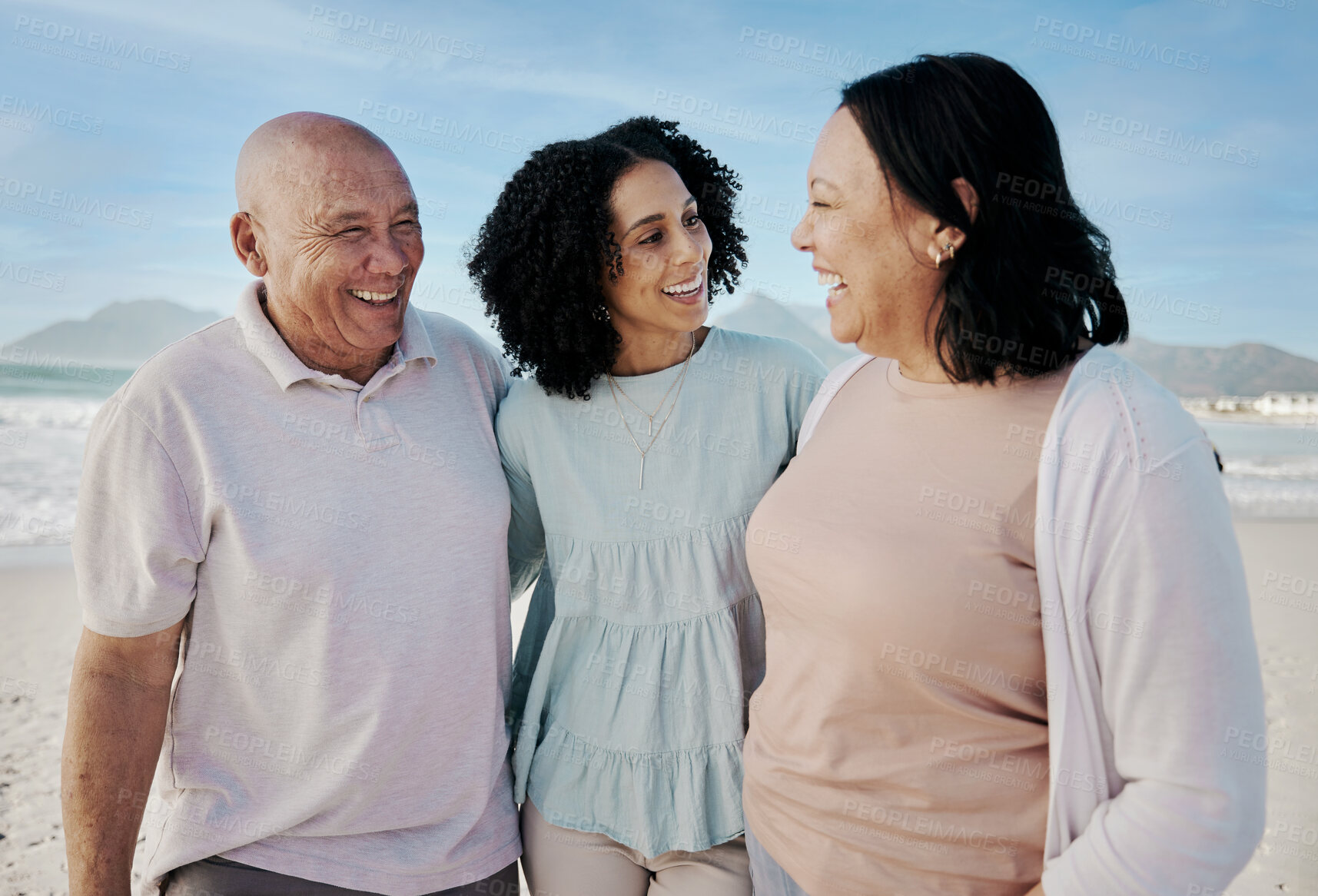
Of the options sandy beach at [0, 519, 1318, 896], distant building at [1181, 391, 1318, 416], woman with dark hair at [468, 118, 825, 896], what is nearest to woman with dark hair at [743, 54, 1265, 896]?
sandy beach at [0, 519, 1318, 896]

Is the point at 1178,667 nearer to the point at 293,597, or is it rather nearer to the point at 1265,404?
the point at 293,597

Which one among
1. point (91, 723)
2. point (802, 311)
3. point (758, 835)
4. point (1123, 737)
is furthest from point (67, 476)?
point (802, 311)

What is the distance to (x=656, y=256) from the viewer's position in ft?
7.80

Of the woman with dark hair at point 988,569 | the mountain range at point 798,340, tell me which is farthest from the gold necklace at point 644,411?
the mountain range at point 798,340

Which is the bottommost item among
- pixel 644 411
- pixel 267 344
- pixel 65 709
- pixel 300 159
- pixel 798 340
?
pixel 65 709

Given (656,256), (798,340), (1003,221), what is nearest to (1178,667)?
(1003,221)

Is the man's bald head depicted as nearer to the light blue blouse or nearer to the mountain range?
the light blue blouse

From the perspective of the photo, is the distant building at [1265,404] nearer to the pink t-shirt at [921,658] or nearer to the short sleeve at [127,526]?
the pink t-shirt at [921,658]

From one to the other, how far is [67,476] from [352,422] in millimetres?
11199

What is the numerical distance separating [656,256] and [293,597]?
4.24 feet

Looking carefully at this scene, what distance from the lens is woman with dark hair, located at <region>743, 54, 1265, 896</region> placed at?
1240 millimetres

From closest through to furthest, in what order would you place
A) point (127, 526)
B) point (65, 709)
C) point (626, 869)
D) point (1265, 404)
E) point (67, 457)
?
point (127, 526)
point (626, 869)
point (65, 709)
point (67, 457)
point (1265, 404)

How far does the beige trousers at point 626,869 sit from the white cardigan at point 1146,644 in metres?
0.92

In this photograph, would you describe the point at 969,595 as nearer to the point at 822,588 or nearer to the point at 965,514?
the point at 965,514
